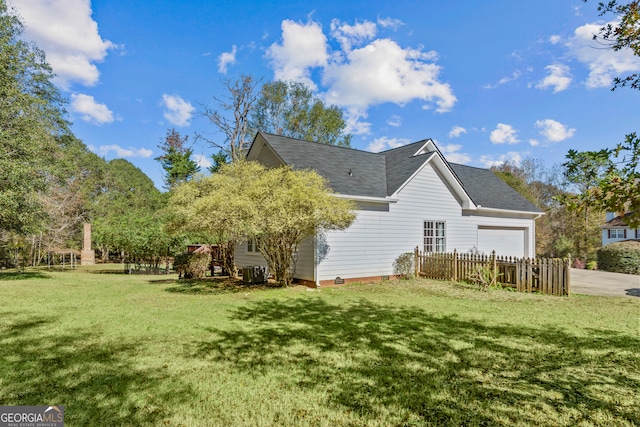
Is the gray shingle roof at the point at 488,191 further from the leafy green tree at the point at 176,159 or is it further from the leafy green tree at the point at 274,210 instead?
the leafy green tree at the point at 176,159

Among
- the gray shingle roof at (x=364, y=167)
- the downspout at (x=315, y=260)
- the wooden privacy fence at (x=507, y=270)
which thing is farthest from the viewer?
the gray shingle roof at (x=364, y=167)

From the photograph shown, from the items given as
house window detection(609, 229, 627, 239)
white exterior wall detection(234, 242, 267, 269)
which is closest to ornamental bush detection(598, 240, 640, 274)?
house window detection(609, 229, 627, 239)

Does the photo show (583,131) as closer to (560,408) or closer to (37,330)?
(560,408)

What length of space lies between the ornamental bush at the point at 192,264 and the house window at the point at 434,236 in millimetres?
10387

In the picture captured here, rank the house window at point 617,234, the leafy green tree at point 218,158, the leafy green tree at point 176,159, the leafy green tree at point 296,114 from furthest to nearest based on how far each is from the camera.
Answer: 1. the leafy green tree at point 296,114
2. the leafy green tree at point 176,159
3. the house window at point 617,234
4. the leafy green tree at point 218,158

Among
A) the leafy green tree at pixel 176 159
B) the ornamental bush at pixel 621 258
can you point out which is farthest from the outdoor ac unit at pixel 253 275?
the leafy green tree at pixel 176 159

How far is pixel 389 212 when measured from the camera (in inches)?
551

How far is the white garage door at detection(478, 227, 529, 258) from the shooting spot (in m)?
17.6

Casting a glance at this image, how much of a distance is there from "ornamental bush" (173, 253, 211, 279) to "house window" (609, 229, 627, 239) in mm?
38863

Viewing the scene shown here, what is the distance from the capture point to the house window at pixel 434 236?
15.3 m

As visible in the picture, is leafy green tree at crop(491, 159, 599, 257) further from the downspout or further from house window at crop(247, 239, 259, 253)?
house window at crop(247, 239, 259, 253)

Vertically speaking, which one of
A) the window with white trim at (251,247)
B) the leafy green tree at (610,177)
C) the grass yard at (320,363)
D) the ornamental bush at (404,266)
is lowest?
the grass yard at (320,363)

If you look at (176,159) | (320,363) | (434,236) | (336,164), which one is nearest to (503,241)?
(434,236)

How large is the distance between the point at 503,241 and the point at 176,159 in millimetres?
30451
